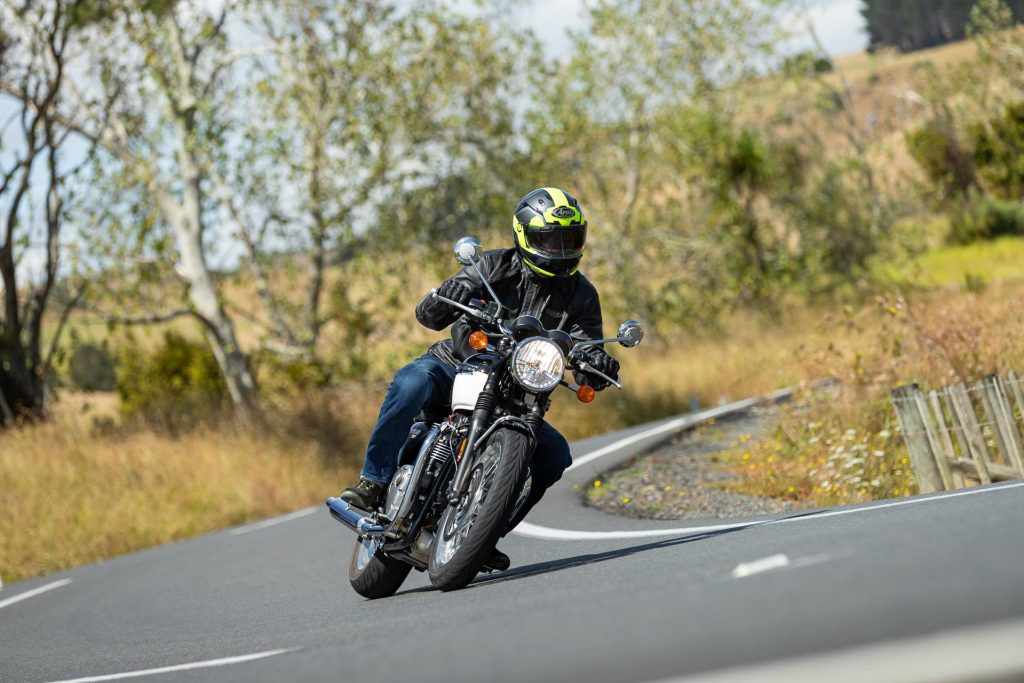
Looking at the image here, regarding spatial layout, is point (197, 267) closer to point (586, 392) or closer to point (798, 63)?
point (798, 63)

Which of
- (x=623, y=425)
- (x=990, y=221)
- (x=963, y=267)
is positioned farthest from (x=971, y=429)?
(x=990, y=221)

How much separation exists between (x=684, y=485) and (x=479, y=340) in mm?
5098

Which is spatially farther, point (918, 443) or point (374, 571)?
point (918, 443)

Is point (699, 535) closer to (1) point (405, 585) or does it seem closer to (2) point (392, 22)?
(1) point (405, 585)

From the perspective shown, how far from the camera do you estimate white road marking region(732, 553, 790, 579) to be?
5.14 meters

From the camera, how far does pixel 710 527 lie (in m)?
8.52

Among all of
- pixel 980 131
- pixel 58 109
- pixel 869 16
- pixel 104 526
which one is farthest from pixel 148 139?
pixel 869 16

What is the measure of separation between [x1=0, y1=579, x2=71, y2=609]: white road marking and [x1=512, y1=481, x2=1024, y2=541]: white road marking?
15.0 ft

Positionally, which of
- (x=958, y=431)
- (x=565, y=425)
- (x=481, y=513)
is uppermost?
(x=481, y=513)

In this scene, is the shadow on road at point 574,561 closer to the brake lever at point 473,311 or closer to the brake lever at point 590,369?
the brake lever at point 590,369

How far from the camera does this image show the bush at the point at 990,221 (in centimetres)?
3769

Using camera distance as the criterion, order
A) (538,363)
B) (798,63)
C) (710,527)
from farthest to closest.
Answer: (798,63)
(710,527)
(538,363)

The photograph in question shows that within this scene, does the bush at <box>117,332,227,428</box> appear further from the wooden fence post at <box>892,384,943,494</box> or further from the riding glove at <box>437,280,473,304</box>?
the riding glove at <box>437,280,473,304</box>

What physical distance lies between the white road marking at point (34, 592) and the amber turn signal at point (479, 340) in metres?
6.46
